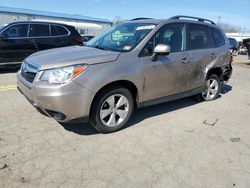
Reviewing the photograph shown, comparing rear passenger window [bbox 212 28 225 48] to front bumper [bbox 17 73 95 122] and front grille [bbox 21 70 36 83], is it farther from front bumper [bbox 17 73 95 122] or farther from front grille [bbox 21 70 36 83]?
front grille [bbox 21 70 36 83]

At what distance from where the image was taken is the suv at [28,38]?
9305 millimetres

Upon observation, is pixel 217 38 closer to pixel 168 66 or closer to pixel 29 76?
pixel 168 66

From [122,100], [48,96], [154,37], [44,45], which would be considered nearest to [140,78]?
[122,100]

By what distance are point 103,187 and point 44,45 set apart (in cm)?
809

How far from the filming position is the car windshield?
459 centimetres

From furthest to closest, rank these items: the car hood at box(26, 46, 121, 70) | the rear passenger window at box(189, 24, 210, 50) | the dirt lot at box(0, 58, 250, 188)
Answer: the rear passenger window at box(189, 24, 210, 50) < the car hood at box(26, 46, 121, 70) < the dirt lot at box(0, 58, 250, 188)

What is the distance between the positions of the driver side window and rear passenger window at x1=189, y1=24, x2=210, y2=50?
25 centimetres

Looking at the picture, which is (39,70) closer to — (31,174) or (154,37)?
(31,174)

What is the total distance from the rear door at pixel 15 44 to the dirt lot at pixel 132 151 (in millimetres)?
4462

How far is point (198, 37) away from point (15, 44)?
6543mm

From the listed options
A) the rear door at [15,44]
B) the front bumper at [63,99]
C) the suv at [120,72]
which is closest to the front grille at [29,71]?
the suv at [120,72]

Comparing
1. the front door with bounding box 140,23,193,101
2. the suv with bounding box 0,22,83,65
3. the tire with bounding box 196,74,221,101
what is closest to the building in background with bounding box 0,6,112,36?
the suv with bounding box 0,22,83,65

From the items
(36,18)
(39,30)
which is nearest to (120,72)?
(39,30)

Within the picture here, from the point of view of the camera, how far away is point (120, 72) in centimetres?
413
